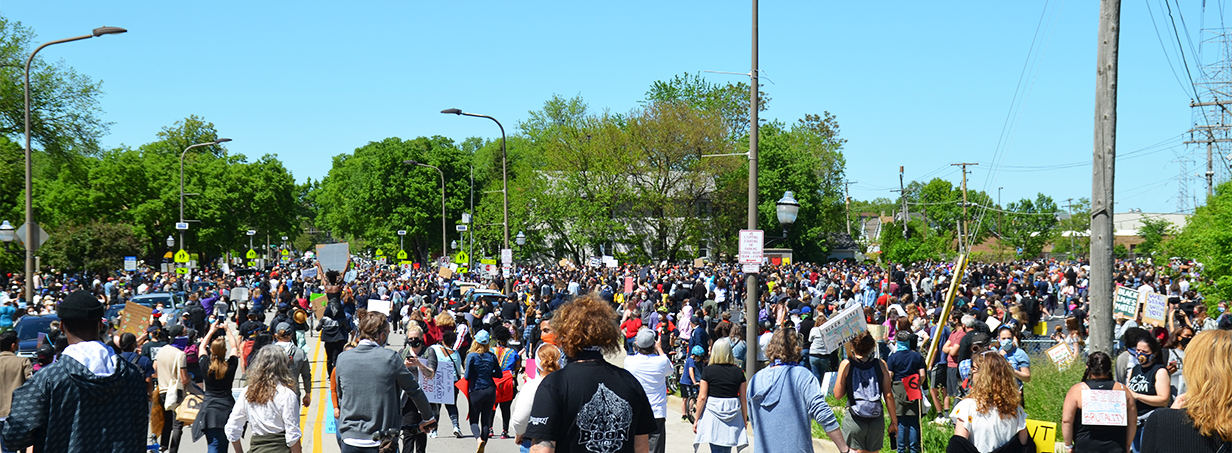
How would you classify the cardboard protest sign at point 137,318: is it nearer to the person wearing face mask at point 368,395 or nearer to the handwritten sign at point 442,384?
the handwritten sign at point 442,384

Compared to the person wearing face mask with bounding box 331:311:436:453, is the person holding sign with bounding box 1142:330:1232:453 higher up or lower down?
higher up

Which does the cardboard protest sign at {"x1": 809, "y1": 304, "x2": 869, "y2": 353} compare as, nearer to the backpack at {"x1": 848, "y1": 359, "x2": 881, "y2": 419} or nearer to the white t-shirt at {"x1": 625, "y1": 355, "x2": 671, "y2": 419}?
the backpack at {"x1": 848, "y1": 359, "x2": 881, "y2": 419}

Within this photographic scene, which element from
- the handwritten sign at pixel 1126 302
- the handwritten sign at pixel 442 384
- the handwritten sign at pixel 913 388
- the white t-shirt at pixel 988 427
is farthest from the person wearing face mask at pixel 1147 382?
the handwritten sign at pixel 1126 302

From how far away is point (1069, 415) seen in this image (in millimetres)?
6305

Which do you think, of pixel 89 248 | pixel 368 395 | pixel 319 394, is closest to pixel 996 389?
pixel 368 395

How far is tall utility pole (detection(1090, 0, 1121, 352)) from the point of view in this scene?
1116 centimetres

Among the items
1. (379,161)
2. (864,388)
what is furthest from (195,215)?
(864,388)

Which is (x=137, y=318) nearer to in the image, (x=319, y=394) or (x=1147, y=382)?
(x=319, y=394)

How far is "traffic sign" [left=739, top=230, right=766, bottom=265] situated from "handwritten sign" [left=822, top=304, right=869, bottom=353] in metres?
4.37

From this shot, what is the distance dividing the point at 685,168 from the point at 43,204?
43.4 metres

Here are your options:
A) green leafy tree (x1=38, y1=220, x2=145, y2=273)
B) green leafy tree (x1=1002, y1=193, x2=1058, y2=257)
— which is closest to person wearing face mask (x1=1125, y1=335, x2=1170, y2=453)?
green leafy tree (x1=38, y1=220, x2=145, y2=273)

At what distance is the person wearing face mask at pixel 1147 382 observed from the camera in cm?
707

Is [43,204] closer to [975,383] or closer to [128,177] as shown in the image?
[128,177]

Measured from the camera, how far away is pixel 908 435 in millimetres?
9531
